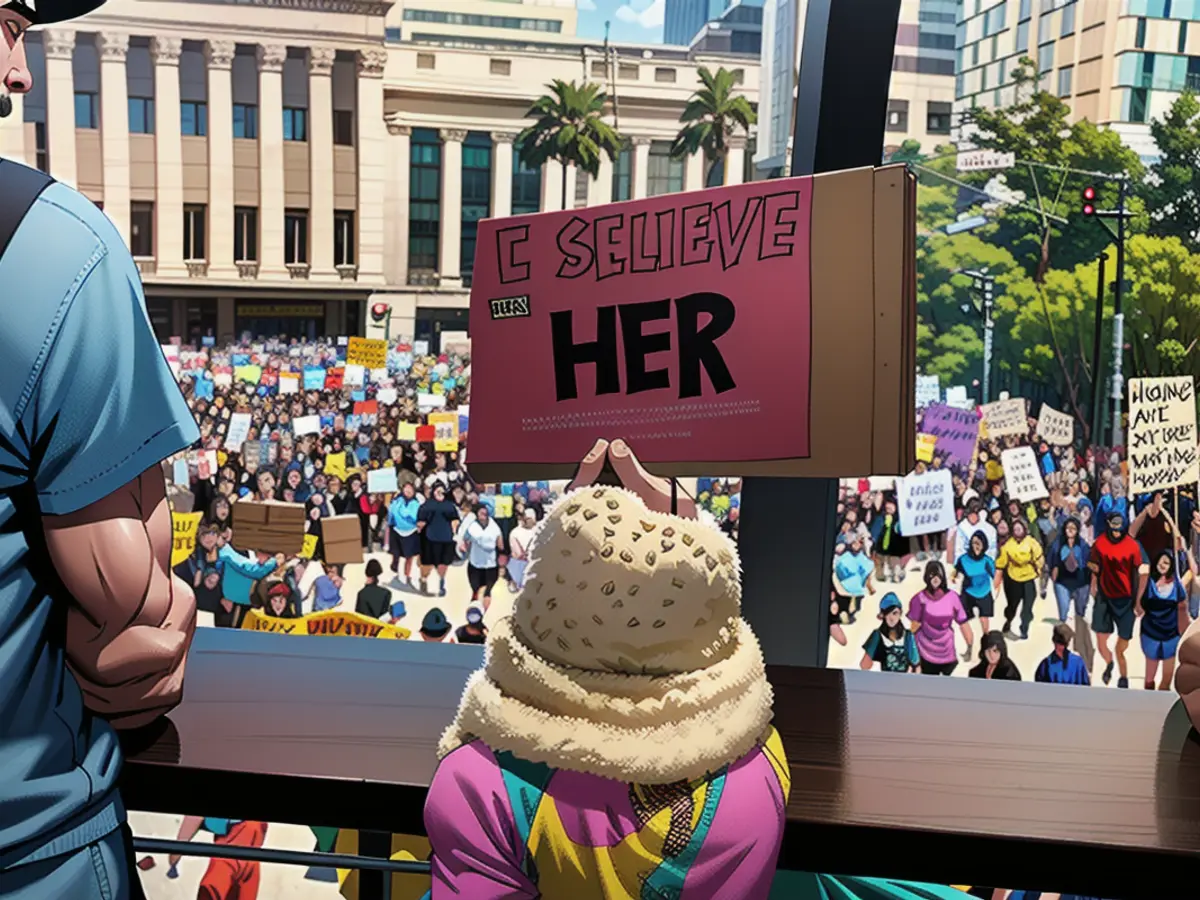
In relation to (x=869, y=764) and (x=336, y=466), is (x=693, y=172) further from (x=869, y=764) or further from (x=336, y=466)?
(x=869, y=764)

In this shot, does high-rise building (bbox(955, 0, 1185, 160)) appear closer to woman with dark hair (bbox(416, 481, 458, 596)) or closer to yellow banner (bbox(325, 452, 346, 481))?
yellow banner (bbox(325, 452, 346, 481))

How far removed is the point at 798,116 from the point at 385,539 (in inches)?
458

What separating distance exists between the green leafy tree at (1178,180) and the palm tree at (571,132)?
888 centimetres

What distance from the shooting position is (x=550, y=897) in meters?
0.63

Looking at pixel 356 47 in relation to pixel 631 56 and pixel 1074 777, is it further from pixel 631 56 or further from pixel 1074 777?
pixel 1074 777

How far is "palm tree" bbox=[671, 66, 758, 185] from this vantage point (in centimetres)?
1881

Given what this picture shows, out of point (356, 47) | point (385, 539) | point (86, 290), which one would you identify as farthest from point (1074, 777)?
point (356, 47)

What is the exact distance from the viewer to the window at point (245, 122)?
Result: 75.6 ft

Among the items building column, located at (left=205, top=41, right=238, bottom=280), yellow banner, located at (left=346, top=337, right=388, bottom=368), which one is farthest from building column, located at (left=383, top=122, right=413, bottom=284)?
yellow banner, located at (left=346, top=337, right=388, bottom=368)

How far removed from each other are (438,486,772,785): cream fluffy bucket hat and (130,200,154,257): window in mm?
23261

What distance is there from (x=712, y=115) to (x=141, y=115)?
463 inches

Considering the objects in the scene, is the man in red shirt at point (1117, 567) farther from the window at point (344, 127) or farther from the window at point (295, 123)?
the window at point (344, 127)

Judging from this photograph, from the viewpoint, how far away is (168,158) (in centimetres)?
2225

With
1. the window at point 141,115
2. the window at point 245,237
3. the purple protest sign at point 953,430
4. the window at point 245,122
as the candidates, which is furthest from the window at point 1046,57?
the window at point 141,115
